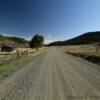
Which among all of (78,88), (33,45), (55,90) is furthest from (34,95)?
(33,45)

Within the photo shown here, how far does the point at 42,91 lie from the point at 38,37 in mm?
74922

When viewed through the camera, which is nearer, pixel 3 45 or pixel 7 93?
pixel 7 93

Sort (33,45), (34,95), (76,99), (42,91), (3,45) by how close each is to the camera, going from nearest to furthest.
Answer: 1. (76,99)
2. (34,95)
3. (42,91)
4. (3,45)
5. (33,45)

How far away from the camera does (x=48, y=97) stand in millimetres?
6465

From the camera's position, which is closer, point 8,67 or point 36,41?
point 8,67

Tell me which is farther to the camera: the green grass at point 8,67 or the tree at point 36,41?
the tree at point 36,41

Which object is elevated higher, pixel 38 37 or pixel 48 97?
pixel 38 37

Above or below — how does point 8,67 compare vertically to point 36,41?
below

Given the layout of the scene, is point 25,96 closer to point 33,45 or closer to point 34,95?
point 34,95

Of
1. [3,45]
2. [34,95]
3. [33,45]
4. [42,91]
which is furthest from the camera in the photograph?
[33,45]

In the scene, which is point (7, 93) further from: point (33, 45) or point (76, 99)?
point (33, 45)

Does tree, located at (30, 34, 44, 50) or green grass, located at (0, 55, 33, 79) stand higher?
tree, located at (30, 34, 44, 50)

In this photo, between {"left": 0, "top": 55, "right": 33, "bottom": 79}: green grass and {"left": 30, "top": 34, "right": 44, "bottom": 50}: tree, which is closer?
{"left": 0, "top": 55, "right": 33, "bottom": 79}: green grass

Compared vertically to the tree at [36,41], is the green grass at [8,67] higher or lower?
lower
